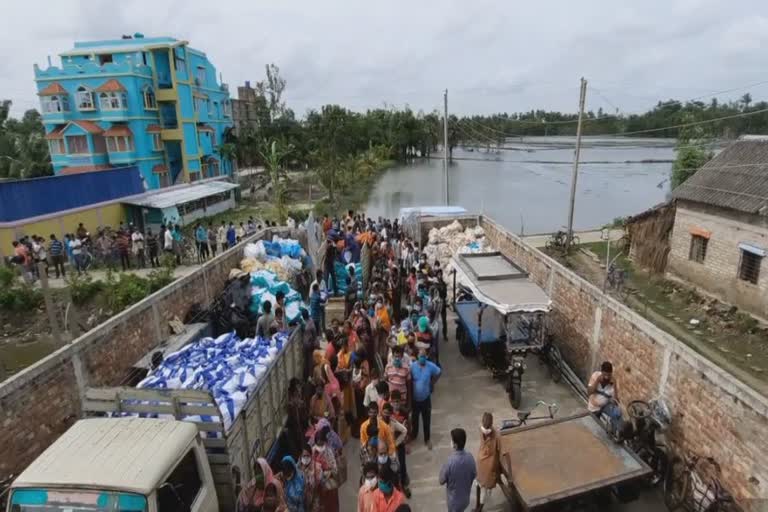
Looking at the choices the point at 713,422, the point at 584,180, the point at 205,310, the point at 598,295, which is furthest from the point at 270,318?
the point at 584,180

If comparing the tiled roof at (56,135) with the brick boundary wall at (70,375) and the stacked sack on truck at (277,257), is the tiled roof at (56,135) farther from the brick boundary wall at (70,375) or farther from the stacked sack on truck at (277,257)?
the brick boundary wall at (70,375)

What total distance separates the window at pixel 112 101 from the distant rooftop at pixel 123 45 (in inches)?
152

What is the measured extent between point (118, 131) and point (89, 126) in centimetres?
159

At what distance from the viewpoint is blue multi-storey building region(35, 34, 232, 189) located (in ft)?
92.8

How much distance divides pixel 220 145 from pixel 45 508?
36.3m

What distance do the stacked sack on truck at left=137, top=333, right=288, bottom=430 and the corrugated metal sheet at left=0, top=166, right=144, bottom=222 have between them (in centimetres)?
1346

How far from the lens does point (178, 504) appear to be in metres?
3.54

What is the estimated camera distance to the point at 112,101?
28.2 metres

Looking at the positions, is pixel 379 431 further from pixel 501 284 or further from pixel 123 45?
pixel 123 45

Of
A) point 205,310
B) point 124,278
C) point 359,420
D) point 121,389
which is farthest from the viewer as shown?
point 124,278

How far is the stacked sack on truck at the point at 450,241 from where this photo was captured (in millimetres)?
13875

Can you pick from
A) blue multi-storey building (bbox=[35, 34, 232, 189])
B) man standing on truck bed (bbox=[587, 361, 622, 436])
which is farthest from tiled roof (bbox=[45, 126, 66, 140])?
man standing on truck bed (bbox=[587, 361, 622, 436])

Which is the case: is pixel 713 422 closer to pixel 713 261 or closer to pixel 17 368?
pixel 713 261

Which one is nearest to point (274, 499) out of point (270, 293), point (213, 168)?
point (270, 293)
